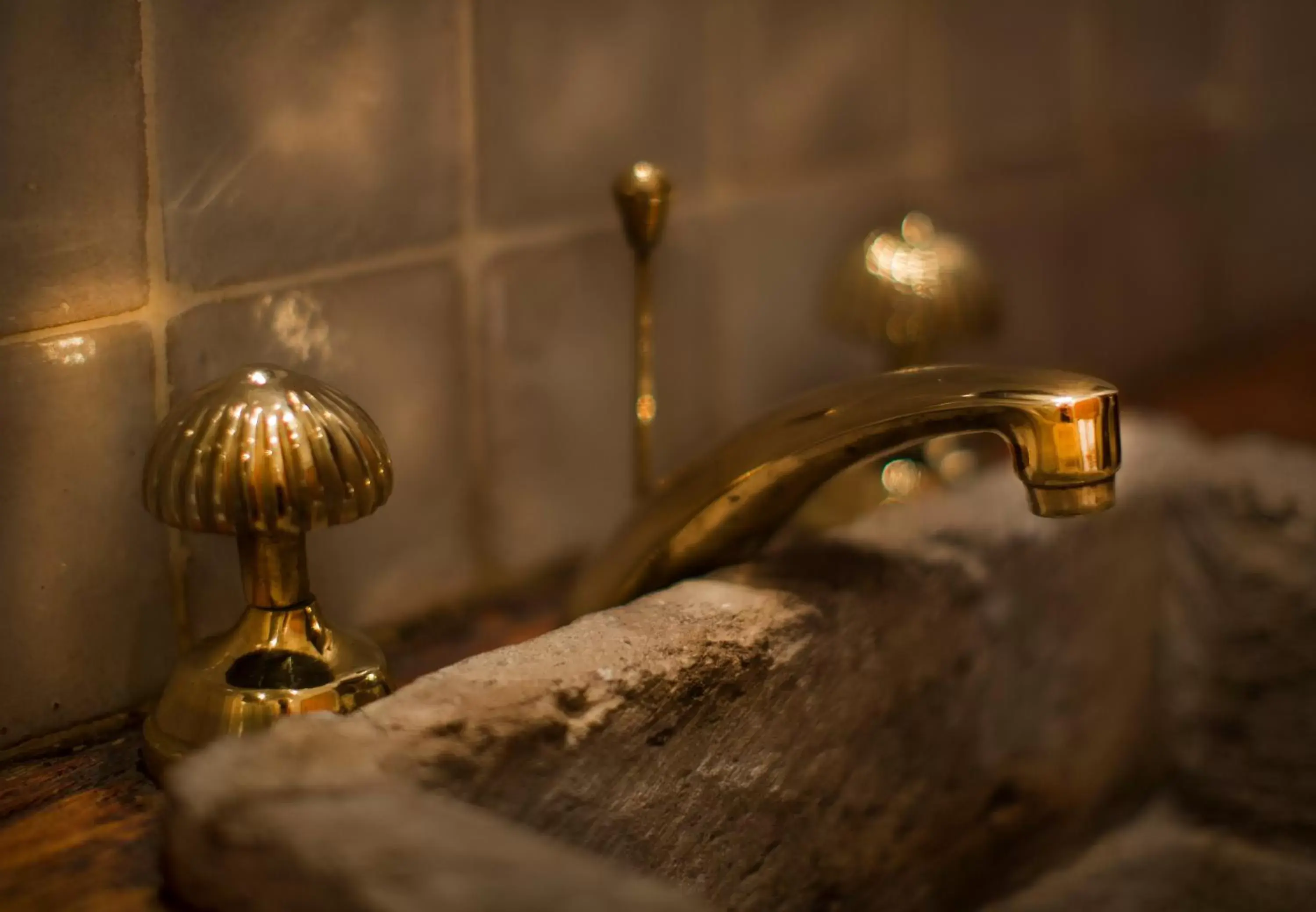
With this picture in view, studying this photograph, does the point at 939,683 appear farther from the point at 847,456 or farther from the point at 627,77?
the point at 627,77

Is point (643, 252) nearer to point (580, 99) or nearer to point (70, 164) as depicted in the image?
point (580, 99)

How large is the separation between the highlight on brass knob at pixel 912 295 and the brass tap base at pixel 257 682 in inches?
14.5

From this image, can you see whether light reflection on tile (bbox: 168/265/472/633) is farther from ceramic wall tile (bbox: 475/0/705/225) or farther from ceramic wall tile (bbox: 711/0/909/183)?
ceramic wall tile (bbox: 711/0/909/183)

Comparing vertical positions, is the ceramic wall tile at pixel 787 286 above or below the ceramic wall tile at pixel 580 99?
below

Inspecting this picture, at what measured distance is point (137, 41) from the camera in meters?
0.63

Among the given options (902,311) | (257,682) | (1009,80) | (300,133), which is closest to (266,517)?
(257,682)

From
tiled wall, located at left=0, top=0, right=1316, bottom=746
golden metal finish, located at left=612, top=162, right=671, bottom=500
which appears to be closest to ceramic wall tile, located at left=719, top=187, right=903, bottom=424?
tiled wall, located at left=0, top=0, right=1316, bottom=746

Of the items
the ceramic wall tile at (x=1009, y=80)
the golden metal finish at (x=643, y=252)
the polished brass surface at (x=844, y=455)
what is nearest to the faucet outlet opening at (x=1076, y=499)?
the polished brass surface at (x=844, y=455)

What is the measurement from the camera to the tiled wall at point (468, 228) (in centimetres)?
63

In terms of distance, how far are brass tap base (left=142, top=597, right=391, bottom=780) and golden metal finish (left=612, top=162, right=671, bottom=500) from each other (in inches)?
6.5

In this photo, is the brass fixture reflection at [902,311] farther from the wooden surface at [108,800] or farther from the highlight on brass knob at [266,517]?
the highlight on brass knob at [266,517]

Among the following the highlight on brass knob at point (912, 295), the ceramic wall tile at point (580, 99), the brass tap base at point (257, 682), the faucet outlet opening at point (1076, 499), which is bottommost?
the brass tap base at point (257, 682)

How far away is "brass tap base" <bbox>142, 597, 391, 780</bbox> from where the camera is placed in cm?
62

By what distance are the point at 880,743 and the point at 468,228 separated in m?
0.30
